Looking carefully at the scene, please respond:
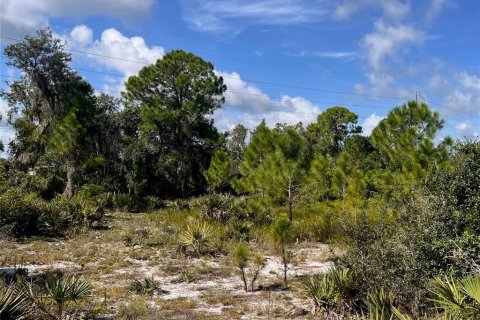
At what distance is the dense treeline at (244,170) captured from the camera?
26.0 feet

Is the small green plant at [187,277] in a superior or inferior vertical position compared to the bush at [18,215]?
inferior

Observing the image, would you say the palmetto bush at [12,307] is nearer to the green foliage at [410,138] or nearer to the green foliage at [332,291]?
the green foliage at [332,291]

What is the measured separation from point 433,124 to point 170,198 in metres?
19.6

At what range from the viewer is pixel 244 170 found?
22.9 meters

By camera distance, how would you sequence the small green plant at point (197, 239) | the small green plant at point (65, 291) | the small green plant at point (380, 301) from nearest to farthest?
the small green plant at point (65, 291)
the small green plant at point (380, 301)
the small green plant at point (197, 239)

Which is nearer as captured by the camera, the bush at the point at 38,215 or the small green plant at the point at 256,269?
the small green plant at the point at 256,269

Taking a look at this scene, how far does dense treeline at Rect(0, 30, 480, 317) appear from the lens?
7930 millimetres

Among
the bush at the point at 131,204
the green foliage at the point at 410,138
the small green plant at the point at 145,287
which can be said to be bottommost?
the small green plant at the point at 145,287

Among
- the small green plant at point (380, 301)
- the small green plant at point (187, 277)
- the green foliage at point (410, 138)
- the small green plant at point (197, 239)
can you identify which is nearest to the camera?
the small green plant at point (380, 301)

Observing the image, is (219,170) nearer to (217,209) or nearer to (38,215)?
(217,209)

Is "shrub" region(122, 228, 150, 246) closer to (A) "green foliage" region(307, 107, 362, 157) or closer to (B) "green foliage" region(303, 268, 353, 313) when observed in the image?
(B) "green foliage" region(303, 268, 353, 313)

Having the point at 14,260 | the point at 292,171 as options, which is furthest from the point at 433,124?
the point at 14,260

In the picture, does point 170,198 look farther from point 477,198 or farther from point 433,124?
point 477,198

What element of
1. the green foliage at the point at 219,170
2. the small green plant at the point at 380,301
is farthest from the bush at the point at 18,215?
the green foliage at the point at 219,170
